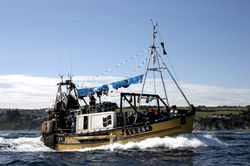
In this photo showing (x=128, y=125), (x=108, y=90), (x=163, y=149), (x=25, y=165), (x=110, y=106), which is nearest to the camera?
(x=25, y=165)

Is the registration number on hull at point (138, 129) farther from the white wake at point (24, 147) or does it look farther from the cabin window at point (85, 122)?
the white wake at point (24, 147)

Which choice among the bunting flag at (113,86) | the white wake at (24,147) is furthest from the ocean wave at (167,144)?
the white wake at (24,147)

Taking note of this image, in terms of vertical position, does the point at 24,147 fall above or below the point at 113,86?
below

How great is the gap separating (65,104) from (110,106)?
11111 mm

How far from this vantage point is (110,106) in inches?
1753

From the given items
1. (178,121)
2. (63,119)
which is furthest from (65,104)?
(178,121)

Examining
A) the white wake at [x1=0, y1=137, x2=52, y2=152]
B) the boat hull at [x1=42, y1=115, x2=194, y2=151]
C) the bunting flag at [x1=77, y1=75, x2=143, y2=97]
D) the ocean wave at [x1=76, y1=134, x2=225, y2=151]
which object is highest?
the bunting flag at [x1=77, y1=75, x2=143, y2=97]

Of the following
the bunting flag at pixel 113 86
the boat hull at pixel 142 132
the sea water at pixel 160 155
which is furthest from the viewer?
the bunting flag at pixel 113 86

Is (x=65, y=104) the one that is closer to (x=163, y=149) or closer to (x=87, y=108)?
(x=87, y=108)

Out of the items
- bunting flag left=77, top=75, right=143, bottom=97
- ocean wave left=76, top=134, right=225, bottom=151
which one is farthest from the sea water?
bunting flag left=77, top=75, right=143, bottom=97

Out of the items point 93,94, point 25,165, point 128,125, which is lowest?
point 25,165

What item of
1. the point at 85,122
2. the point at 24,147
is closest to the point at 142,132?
the point at 85,122

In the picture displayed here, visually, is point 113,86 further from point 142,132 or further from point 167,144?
point 167,144

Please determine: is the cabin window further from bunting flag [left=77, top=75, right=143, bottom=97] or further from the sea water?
bunting flag [left=77, top=75, right=143, bottom=97]
